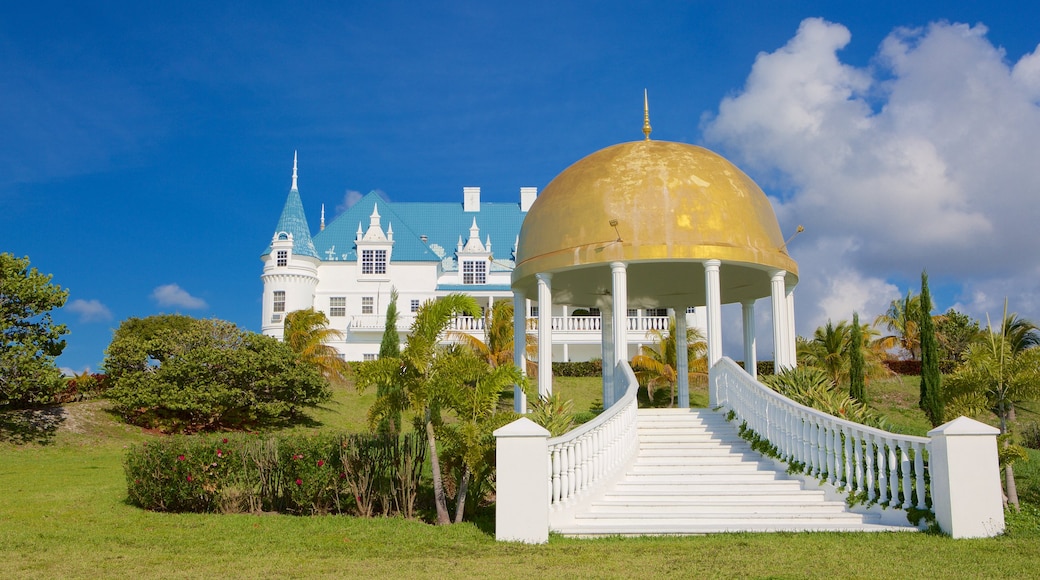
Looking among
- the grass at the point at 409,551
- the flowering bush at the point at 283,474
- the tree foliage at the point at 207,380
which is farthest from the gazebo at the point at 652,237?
the tree foliage at the point at 207,380

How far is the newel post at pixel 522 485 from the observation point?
10242 mm

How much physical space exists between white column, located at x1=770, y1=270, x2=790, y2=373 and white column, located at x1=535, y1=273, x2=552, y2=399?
5.20 meters

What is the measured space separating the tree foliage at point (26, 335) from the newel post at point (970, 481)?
25.0 m

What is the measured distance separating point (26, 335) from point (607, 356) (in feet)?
60.6

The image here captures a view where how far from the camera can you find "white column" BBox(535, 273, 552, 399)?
1900cm

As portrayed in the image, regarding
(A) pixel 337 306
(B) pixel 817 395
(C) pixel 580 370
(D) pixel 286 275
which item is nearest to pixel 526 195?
(A) pixel 337 306

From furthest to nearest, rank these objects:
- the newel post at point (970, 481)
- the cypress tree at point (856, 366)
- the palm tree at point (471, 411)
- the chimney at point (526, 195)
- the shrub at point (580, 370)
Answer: the chimney at point (526, 195), the shrub at point (580, 370), the cypress tree at point (856, 366), the palm tree at point (471, 411), the newel post at point (970, 481)

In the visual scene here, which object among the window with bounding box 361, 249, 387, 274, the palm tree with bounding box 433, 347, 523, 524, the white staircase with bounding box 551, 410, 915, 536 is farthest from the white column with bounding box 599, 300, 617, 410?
the window with bounding box 361, 249, 387, 274

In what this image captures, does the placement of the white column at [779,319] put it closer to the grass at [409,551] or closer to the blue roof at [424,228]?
the grass at [409,551]

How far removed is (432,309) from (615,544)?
4834 millimetres

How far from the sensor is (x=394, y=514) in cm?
1342

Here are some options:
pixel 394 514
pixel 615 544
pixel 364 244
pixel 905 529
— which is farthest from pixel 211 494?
pixel 364 244

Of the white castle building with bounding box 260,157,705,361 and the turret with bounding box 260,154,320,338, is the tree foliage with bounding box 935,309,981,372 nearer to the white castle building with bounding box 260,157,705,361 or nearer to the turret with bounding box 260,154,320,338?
the white castle building with bounding box 260,157,705,361

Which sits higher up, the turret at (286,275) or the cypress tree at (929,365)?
the turret at (286,275)
